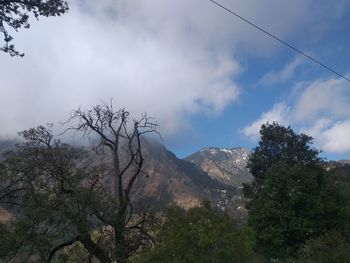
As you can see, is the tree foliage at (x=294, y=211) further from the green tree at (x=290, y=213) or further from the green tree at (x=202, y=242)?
the green tree at (x=202, y=242)

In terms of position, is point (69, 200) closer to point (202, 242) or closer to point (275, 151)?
point (202, 242)

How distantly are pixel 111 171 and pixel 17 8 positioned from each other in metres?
11.3

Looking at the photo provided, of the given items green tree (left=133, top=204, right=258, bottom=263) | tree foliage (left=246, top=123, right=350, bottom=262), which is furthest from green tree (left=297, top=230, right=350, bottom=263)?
green tree (left=133, top=204, right=258, bottom=263)

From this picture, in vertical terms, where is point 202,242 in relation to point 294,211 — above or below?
below

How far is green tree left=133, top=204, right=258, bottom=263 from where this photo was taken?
1291 centimetres

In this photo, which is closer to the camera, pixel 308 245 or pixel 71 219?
pixel 71 219

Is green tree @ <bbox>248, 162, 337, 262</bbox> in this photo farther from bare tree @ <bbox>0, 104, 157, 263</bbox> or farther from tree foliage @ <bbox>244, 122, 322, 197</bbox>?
tree foliage @ <bbox>244, 122, 322, 197</bbox>

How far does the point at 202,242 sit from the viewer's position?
42.5 feet

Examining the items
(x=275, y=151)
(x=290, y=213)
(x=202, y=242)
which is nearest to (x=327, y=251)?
(x=290, y=213)

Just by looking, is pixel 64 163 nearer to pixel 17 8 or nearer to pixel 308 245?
pixel 17 8

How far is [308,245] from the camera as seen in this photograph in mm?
26172

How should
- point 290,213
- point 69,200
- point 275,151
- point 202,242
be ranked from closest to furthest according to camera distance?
1. point 202,242
2. point 69,200
3. point 290,213
4. point 275,151

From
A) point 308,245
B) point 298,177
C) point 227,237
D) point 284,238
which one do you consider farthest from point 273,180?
point 227,237

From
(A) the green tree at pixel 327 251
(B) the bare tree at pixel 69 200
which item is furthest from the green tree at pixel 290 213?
(B) the bare tree at pixel 69 200
